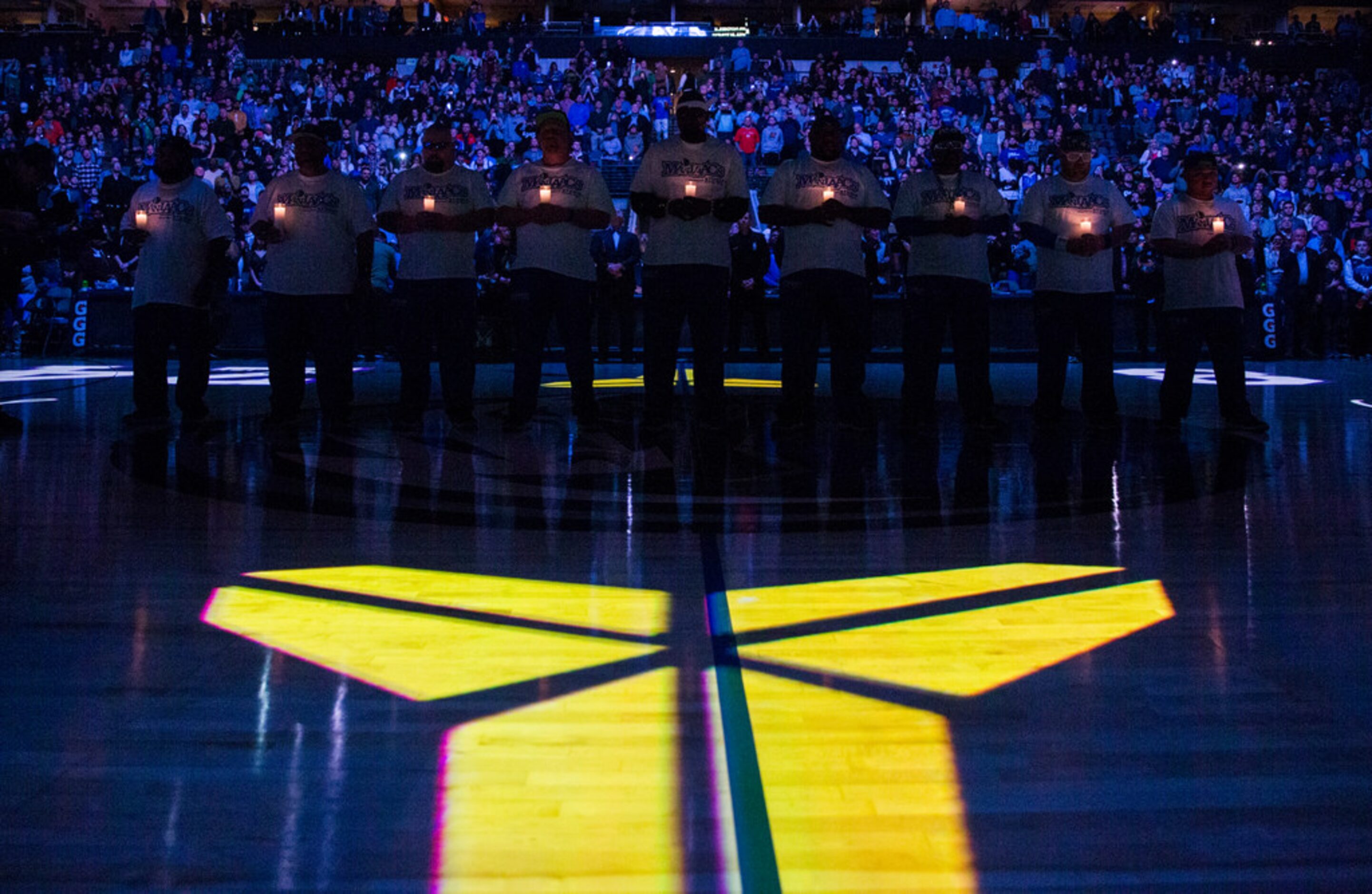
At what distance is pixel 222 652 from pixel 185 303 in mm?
6085

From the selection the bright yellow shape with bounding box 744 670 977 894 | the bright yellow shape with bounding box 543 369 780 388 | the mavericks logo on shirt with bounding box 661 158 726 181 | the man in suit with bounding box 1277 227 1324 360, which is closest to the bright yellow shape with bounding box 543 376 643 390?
the bright yellow shape with bounding box 543 369 780 388

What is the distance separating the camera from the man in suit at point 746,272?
15508 mm

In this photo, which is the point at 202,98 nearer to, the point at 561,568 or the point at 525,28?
the point at 525,28

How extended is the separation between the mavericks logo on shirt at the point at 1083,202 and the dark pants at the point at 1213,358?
0.85 meters

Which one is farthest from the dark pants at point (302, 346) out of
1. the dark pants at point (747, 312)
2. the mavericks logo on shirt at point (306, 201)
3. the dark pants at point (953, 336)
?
the dark pants at point (747, 312)

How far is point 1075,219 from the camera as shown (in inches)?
331

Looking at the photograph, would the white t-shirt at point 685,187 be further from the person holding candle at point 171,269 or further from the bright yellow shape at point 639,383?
the bright yellow shape at point 639,383

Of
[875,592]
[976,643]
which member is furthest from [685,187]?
[976,643]

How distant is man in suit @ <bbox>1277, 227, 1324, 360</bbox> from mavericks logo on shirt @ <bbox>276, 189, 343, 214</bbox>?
45.4ft

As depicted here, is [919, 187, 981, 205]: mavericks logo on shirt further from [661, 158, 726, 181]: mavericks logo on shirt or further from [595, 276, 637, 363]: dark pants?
[595, 276, 637, 363]: dark pants

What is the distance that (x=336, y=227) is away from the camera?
837 cm

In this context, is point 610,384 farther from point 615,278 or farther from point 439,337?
point 615,278

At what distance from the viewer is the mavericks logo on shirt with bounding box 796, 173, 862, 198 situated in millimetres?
8023

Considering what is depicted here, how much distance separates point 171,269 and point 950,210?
4.95 meters
